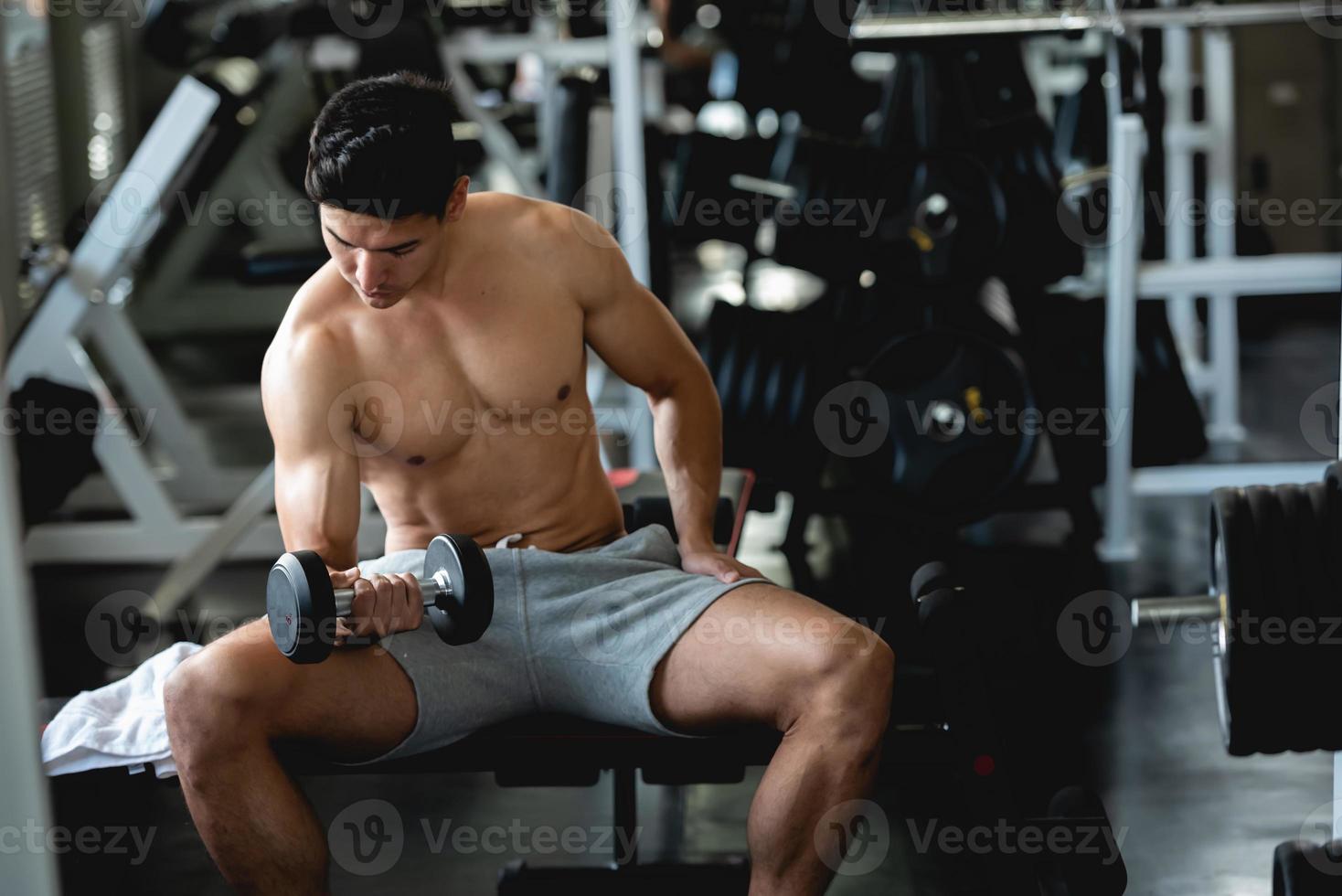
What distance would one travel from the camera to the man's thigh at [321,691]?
1586mm

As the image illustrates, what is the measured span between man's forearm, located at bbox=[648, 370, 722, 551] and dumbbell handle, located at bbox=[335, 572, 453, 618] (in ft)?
1.48

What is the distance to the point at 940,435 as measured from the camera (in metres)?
3.42

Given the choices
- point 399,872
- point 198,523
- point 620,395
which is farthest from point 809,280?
point 399,872

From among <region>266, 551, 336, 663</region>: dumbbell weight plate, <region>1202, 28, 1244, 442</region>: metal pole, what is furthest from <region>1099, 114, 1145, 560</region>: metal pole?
<region>266, 551, 336, 663</region>: dumbbell weight plate

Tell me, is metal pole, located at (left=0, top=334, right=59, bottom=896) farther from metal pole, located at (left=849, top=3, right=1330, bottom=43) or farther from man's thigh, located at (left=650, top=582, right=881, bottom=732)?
metal pole, located at (left=849, top=3, right=1330, bottom=43)

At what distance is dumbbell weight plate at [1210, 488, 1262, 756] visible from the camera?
4.41 feet

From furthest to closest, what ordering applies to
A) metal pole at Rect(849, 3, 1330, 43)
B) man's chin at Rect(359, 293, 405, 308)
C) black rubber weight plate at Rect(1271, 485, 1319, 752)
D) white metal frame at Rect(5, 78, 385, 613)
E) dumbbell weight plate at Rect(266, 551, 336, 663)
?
1. metal pole at Rect(849, 3, 1330, 43)
2. white metal frame at Rect(5, 78, 385, 613)
3. man's chin at Rect(359, 293, 405, 308)
4. dumbbell weight plate at Rect(266, 551, 336, 663)
5. black rubber weight plate at Rect(1271, 485, 1319, 752)

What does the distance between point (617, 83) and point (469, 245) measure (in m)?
1.66

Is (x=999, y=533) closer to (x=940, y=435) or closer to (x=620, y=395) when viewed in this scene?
(x=940, y=435)

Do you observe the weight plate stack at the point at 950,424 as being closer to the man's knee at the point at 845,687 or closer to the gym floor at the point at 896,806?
the gym floor at the point at 896,806

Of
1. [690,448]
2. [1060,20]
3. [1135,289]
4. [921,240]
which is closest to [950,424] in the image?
[921,240]

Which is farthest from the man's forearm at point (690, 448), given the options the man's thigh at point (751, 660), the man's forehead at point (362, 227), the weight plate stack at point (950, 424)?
the weight plate stack at point (950, 424)

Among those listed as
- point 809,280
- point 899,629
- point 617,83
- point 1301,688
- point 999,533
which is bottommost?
point 809,280

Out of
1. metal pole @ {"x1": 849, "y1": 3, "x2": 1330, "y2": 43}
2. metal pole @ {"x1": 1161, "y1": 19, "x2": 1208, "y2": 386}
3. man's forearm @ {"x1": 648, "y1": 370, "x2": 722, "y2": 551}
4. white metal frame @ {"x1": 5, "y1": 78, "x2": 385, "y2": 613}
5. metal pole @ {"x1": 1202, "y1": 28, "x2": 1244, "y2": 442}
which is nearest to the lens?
man's forearm @ {"x1": 648, "y1": 370, "x2": 722, "y2": 551}
